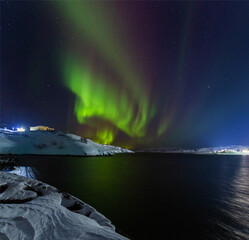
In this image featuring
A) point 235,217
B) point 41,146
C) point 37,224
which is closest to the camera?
point 37,224

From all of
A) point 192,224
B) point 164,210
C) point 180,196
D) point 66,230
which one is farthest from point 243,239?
point 66,230

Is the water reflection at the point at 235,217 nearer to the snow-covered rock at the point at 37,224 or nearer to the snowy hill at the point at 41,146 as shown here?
the snow-covered rock at the point at 37,224

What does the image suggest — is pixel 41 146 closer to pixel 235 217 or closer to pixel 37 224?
pixel 37 224

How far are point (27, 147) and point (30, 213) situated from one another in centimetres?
12081

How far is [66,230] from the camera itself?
616 centimetres

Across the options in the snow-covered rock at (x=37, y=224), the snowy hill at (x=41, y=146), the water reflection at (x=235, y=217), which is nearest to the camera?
the snow-covered rock at (x=37, y=224)

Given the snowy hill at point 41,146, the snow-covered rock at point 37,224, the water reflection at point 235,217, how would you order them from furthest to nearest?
1. the snowy hill at point 41,146
2. the water reflection at point 235,217
3. the snow-covered rock at point 37,224

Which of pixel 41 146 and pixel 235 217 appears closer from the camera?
pixel 235 217

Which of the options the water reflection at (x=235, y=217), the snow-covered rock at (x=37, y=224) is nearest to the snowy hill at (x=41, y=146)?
the snow-covered rock at (x=37, y=224)

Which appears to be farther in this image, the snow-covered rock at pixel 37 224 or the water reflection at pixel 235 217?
the water reflection at pixel 235 217

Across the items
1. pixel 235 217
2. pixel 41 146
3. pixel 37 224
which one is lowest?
pixel 41 146

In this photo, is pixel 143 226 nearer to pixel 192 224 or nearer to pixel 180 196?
pixel 192 224

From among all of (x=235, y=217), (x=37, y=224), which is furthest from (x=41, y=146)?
(x=235, y=217)

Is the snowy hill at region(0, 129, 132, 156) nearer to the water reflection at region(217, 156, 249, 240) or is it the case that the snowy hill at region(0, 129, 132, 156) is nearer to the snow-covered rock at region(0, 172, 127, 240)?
the snow-covered rock at region(0, 172, 127, 240)
